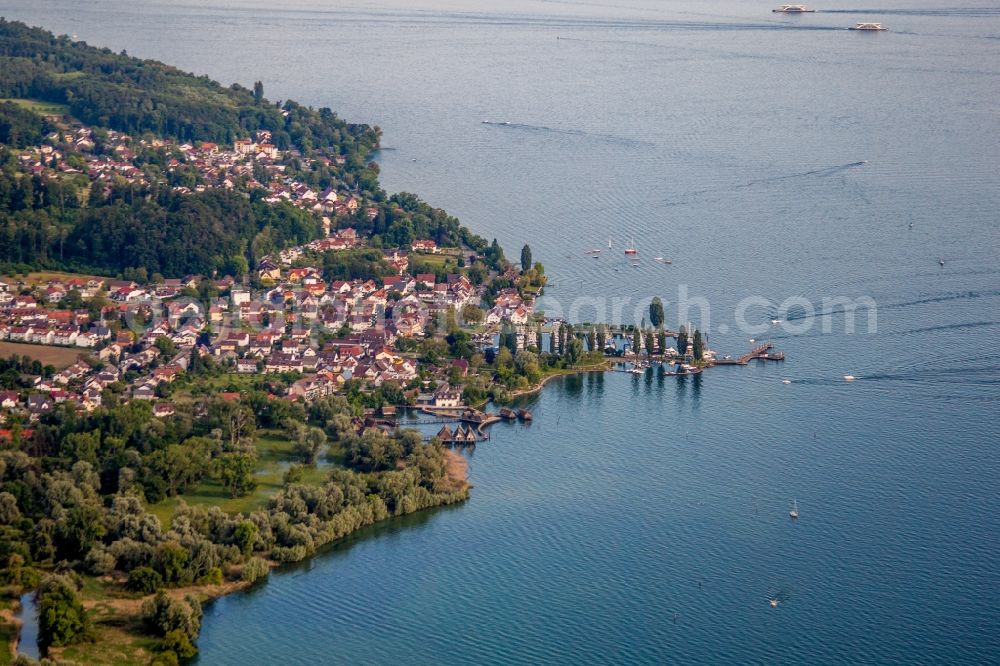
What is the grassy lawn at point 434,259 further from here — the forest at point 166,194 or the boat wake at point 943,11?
the boat wake at point 943,11

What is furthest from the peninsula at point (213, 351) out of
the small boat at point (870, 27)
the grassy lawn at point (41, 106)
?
the small boat at point (870, 27)

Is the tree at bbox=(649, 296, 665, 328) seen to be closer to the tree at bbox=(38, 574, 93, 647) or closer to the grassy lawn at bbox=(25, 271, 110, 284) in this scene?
the grassy lawn at bbox=(25, 271, 110, 284)

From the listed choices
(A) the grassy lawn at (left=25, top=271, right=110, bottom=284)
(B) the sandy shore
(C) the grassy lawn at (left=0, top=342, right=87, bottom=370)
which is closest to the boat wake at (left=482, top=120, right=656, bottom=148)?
(A) the grassy lawn at (left=25, top=271, right=110, bottom=284)

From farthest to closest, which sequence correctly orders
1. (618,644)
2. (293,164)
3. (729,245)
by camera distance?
(293,164) → (729,245) → (618,644)

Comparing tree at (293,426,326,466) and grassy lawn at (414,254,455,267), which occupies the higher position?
grassy lawn at (414,254,455,267)

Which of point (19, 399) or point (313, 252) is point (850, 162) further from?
point (19, 399)

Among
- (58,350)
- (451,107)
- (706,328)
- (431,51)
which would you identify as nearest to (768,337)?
(706,328)

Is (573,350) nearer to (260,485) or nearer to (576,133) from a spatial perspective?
(260,485)
